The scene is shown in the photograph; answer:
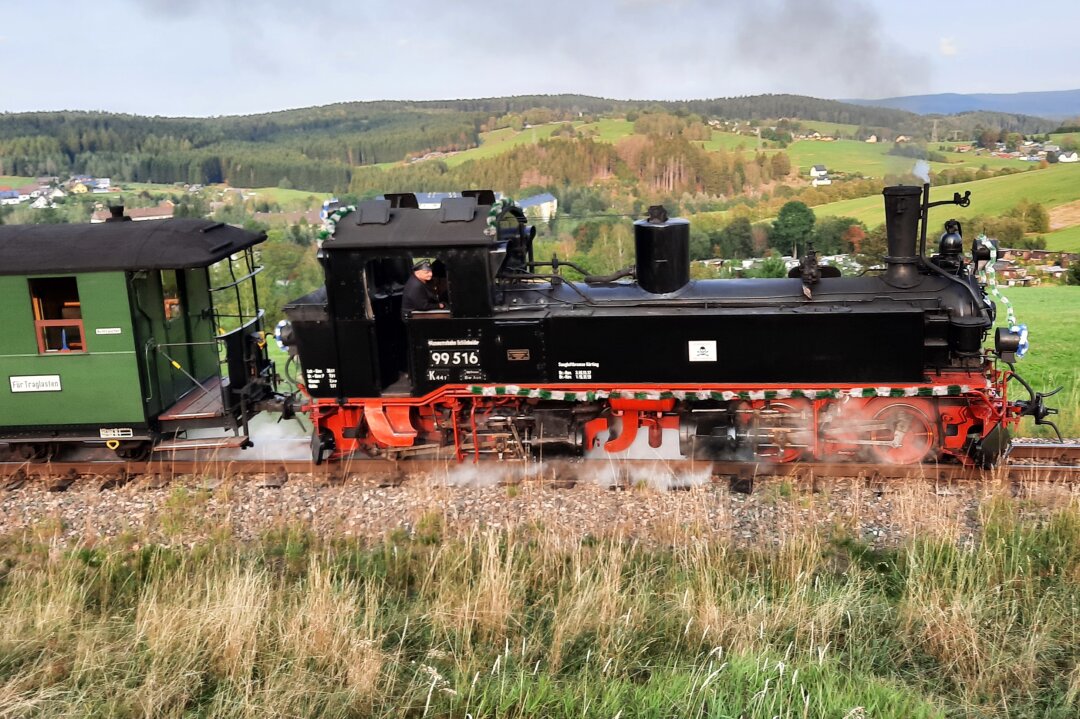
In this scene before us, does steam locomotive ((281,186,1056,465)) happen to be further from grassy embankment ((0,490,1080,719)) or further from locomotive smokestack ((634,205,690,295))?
grassy embankment ((0,490,1080,719))

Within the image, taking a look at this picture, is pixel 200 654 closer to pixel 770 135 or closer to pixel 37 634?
pixel 37 634

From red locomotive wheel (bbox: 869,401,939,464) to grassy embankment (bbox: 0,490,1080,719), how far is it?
6.51 ft

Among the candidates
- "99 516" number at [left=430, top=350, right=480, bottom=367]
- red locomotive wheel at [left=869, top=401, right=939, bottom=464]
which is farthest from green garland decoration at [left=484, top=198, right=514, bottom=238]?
red locomotive wheel at [left=869, top=401, right=939, bottom=464]

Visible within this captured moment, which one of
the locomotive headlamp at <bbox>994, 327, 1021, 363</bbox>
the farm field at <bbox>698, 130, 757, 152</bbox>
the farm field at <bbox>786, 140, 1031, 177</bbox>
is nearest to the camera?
the locomotive headlamp at <bbox>994, 327, 1021, 363</bbox>

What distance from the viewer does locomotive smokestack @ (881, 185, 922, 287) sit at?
9.12 meters

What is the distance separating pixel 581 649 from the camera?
5805 millimetres

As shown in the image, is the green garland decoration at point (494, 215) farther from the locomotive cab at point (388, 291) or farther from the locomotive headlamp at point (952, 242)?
the locomotive headlamp at point (952, 242)

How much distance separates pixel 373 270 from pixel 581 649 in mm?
5936

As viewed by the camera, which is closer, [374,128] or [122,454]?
[122,454]

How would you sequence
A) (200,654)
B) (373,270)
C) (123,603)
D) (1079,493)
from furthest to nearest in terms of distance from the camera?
(373,270), (1079,493), (123,603), (200,654)

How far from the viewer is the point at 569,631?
19.3 feet

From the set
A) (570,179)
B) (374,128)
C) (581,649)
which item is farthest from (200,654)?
(374,128)

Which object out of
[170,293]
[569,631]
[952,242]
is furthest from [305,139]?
[569,631]

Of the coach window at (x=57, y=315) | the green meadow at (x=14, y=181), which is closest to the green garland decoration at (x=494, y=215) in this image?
the coach window at (x=57, y=315)
